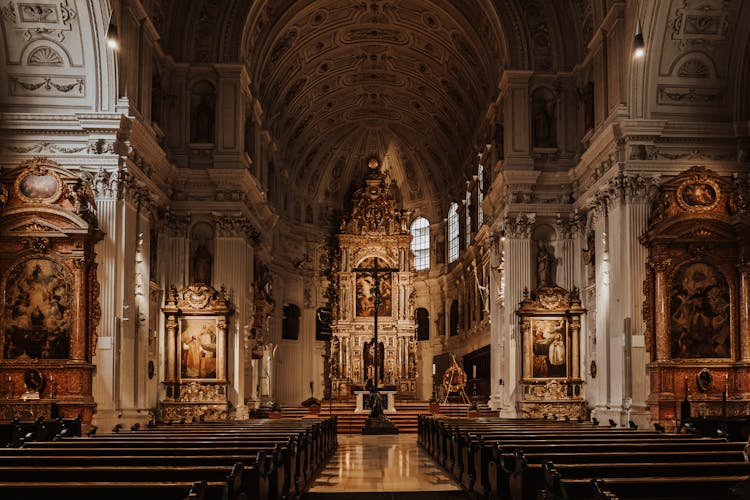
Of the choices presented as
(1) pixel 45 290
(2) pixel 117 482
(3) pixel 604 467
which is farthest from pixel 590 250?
(2) pixel 117 482

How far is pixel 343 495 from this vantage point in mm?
13812

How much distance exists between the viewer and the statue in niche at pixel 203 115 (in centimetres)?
2905

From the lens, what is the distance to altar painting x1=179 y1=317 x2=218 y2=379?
27.5 metres

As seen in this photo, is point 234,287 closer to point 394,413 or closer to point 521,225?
point 394,413

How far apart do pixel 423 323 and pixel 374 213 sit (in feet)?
20.9

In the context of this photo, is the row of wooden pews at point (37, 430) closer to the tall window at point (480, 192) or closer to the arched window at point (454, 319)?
the tall window at point (480, 192)

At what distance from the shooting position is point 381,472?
56.5 feet

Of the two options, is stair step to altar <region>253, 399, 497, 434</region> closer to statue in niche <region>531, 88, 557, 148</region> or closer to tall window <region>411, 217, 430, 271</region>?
statue in niche <region>531, 88, 557, 148</region>

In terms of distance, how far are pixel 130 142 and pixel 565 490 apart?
55.3ft

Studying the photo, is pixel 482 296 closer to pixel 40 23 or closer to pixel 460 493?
pixel 40 23

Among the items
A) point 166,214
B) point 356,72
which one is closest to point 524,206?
point 166,214

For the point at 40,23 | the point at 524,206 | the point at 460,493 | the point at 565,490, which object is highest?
the point at 40,23

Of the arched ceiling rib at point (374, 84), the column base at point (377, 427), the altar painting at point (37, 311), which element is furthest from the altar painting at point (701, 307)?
the altar painting at point (37, 311)

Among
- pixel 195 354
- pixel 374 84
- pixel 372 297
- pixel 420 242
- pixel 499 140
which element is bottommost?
pixel 195 354
